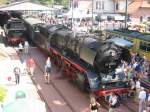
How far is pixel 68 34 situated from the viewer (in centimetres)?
2344

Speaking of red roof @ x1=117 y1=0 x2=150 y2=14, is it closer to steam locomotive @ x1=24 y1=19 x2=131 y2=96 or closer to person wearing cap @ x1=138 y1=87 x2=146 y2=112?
steam locomotive @ x1=24 y1=19 x2=131 y2=96

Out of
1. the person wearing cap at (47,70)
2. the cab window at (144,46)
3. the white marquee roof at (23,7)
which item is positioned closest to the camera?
the person wearing cap at (47,70)

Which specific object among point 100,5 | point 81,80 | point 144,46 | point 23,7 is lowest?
point 81,80

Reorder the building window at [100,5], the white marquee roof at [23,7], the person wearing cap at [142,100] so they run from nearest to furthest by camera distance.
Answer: the person wearing cap at [142,100], the white marquee roof at [23,7], the building window at [100,5]

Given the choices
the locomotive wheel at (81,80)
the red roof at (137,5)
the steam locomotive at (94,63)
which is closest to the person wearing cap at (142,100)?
the steam locomotive at (94,63)

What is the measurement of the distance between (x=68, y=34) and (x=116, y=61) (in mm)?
5865

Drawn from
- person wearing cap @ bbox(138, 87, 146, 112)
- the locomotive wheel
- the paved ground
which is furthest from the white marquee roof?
person wearing cap @ bbox(138, 87, 146, 112)

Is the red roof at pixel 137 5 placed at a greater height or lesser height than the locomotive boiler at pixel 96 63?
greater

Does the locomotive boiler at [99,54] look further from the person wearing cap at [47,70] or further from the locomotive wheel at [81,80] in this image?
the person wearing cap at [47,70]

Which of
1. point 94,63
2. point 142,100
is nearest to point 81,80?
point 94,63

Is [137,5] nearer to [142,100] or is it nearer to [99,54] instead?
[99,54]

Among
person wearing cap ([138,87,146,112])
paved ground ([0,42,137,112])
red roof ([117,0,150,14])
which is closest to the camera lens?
person wearing cap ([138,87,146,112])

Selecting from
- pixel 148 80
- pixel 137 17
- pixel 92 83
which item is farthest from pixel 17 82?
pixel 137 17

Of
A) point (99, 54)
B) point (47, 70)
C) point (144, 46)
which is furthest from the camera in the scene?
point (144, 46)
